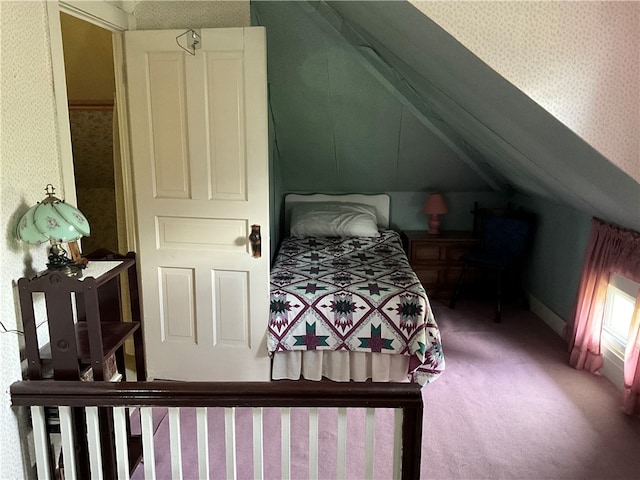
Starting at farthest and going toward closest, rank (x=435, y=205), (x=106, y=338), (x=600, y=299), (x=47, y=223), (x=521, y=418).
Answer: (x=435, y=205) < (x=600, y=299) < (x=521, y=418) < (x=106, y=338) < (x=47, y=223)

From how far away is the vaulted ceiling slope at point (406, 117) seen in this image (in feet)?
6.29

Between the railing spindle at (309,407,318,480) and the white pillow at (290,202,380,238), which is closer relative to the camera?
the railing spindle at (309,407,318,480)

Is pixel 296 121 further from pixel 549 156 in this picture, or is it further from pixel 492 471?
pixel 492 471

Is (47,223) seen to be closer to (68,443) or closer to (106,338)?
(106,338)

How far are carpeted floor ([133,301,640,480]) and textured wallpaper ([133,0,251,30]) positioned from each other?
2.02 metres

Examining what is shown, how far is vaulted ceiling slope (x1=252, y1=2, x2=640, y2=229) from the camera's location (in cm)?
192

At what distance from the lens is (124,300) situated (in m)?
2.93

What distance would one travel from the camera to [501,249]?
162 inches

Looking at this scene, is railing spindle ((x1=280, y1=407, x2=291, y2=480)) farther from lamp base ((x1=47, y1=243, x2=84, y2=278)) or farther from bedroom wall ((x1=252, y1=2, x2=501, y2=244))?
bedroom wall ((x1=252, y1=2, x2=501, y2=244))

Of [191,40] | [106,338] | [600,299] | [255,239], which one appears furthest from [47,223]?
[600,299]

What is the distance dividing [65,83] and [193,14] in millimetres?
929

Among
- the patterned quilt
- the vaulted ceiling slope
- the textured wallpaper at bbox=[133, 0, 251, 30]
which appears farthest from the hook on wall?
the patterned quilt

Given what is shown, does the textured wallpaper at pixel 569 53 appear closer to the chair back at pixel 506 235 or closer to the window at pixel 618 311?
the window at pixel 618 311

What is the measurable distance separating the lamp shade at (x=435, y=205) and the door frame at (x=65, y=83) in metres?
2.66
